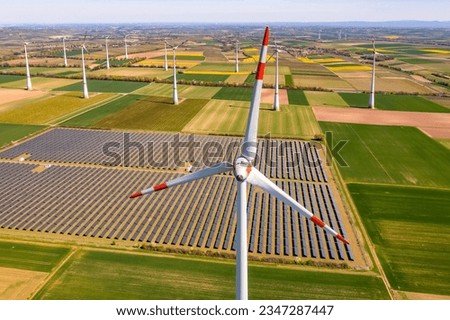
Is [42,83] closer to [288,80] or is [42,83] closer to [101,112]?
[101,112]

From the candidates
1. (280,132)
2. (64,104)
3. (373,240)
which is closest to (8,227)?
(373,240)

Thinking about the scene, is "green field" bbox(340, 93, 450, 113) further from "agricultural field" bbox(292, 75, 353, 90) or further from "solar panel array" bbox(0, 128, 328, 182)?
"solar panel array" bbox(0, 128, 328, 182)

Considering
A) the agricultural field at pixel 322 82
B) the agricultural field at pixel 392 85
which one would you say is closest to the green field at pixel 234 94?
the agricultural field at pixel 322 82

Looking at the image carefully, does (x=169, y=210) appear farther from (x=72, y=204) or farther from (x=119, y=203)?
(x=72, y=204)

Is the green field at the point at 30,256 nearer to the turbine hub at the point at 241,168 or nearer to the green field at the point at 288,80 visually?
the turbine hub at the point at 241,168

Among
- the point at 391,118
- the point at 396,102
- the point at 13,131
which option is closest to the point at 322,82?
the point at 396,102

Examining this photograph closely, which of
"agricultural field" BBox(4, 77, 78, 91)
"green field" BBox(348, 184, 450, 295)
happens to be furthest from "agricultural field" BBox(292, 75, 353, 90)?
"green field" BBox(348, 184, 450, 295)
